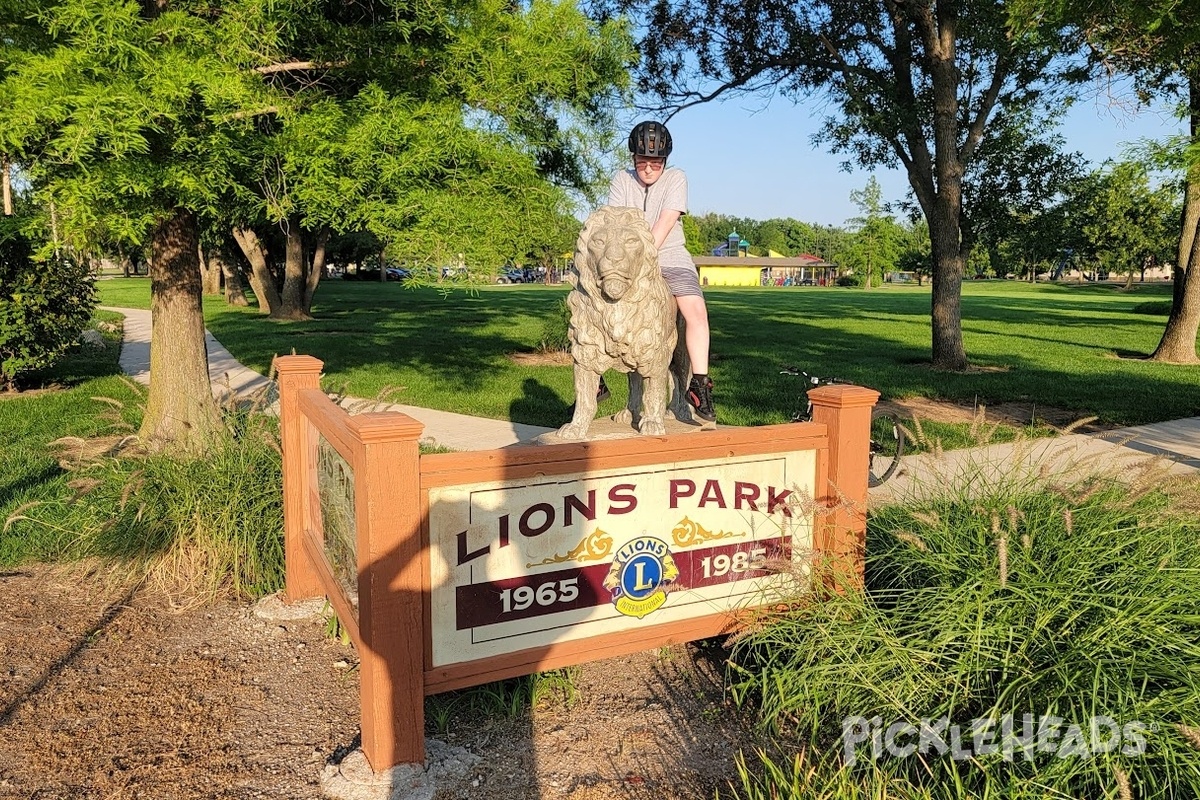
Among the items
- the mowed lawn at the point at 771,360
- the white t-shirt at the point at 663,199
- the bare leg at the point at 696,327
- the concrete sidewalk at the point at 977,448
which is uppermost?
the white t-shirt at the point at 663,199

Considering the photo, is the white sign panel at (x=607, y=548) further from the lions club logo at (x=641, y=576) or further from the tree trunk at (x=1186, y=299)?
the tree trunk at (x=1186, y=299)

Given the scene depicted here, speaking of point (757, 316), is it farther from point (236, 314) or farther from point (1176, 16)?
point (1176, 16)

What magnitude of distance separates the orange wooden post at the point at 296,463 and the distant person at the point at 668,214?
5.16 ft

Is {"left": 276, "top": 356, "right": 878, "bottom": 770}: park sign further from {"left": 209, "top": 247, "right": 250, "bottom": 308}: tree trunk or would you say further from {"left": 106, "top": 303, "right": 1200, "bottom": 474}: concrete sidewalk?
{"left": 209, "top": 247, "right": 250, "bottom": 308}: tree trunk

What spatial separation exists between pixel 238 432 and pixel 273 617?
184cm

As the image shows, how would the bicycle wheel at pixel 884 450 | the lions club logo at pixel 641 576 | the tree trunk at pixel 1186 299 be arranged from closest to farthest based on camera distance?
the lions club logo at pixel 641 576 → the bicycle wheel at pixel 884 450 → the tree trunk at pixel 1186 299

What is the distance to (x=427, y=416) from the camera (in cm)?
1036

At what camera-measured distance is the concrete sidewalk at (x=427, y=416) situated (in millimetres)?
8258

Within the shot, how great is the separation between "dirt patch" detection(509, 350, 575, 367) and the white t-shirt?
10704mm

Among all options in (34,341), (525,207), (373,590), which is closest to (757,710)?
(373,590)

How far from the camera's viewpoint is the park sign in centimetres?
290

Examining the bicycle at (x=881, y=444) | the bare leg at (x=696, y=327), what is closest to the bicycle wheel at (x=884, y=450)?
the bicycle at (x=881, y=444)

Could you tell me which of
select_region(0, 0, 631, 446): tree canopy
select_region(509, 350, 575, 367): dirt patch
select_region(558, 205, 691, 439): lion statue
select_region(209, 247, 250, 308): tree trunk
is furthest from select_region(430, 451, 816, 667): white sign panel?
select_region(209, 247, 250, 308): tree trunk

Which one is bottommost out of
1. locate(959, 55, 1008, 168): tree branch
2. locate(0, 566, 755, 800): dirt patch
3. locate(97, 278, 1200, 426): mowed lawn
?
locate(0, 566, 755, 800): dirt patch
